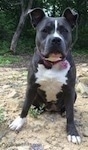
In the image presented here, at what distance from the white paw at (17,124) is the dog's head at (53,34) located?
79cm

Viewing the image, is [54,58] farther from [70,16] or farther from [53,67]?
[70,16]

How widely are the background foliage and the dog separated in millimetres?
10028

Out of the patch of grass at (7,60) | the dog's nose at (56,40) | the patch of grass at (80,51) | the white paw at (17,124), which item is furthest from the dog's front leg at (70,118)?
the patch of grass at (80,51)

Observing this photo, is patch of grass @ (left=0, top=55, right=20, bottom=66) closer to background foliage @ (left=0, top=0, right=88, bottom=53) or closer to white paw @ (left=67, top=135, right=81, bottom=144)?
background foliage @ (left=0, top=0, right=88, bottom=53)

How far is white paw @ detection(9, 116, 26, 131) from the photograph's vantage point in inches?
159

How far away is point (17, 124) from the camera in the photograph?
4059 millimetres

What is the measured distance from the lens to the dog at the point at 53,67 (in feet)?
11.7

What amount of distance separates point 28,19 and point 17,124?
11.4m

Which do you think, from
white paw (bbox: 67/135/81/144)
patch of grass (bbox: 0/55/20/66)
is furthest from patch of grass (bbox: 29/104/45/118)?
patch of grass (bbox: 0/55/20/66)

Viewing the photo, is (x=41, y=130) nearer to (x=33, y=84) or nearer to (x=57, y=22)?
(x=33, y=84)

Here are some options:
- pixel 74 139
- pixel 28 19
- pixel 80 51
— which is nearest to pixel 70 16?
pixel 74 139

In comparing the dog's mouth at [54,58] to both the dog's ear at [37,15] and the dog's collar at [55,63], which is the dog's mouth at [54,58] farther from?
the dog's ear at [37,15]

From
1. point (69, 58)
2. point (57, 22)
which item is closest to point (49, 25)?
point (57, 22)

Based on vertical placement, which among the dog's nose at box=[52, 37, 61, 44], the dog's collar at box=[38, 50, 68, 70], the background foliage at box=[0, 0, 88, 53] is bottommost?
the background foliage at box=[0, 0, 88, 53]
